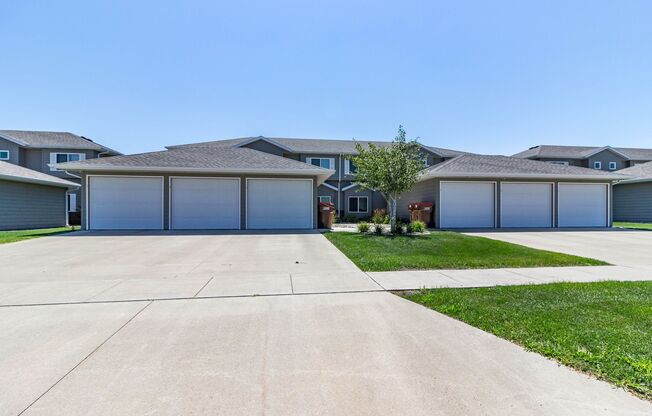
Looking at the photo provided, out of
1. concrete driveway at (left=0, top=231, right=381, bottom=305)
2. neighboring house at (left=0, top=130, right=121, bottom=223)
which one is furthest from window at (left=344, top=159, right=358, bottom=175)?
neighboring house at (left=0, top=130, right=121, bottom=223)

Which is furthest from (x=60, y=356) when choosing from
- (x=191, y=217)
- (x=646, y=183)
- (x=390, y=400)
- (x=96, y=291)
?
(x=646, y=183)

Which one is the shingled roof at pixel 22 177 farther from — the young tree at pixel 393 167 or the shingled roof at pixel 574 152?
the shingled roof at pixel 574 152

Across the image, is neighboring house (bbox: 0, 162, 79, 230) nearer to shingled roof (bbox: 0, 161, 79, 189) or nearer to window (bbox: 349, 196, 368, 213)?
shingled roof (bbox: 0, 161, 79, 189)

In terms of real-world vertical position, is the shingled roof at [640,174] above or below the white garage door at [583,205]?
above

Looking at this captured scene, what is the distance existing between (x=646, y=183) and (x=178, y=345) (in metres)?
29.5

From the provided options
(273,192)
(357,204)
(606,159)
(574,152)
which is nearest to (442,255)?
(273,192)

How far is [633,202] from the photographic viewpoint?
74.5ft

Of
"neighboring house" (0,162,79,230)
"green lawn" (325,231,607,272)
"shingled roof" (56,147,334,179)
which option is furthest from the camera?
"neighboring house" (0,162,79,230)

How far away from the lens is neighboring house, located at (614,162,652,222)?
21.5 metres

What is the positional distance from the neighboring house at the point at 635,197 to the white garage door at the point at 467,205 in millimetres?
10912

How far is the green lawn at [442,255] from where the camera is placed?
7.68 meters

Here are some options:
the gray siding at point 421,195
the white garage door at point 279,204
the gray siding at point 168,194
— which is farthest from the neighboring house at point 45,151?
the gray siding at point 421,195

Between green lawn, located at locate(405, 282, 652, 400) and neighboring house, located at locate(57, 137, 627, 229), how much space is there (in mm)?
11650

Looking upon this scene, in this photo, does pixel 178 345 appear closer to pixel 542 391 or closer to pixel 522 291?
pixel 542 391
